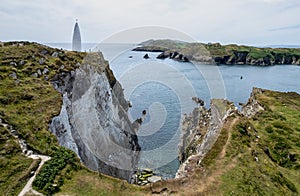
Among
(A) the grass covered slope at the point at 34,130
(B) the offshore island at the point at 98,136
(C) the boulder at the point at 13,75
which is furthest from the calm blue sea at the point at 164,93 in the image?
(C) the boulder at the point at 13,75

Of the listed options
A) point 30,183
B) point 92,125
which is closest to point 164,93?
point 92,125

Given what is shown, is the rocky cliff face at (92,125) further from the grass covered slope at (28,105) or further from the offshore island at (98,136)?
the grass covered slope at (28,105)

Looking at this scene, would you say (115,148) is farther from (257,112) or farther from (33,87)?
(257,112)

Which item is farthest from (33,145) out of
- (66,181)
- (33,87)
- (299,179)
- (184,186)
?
(299,179)

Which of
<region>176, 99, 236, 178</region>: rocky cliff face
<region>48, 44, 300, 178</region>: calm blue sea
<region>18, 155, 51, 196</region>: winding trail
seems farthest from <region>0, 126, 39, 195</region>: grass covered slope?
<region>48, 44, 300, 178</region>: calm blue sea

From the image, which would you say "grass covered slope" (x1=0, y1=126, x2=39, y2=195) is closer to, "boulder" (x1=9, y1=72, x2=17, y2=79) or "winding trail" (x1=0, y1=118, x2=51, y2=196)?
"winding trail" (x1=0, y1=118, x2=51, y2=196)
